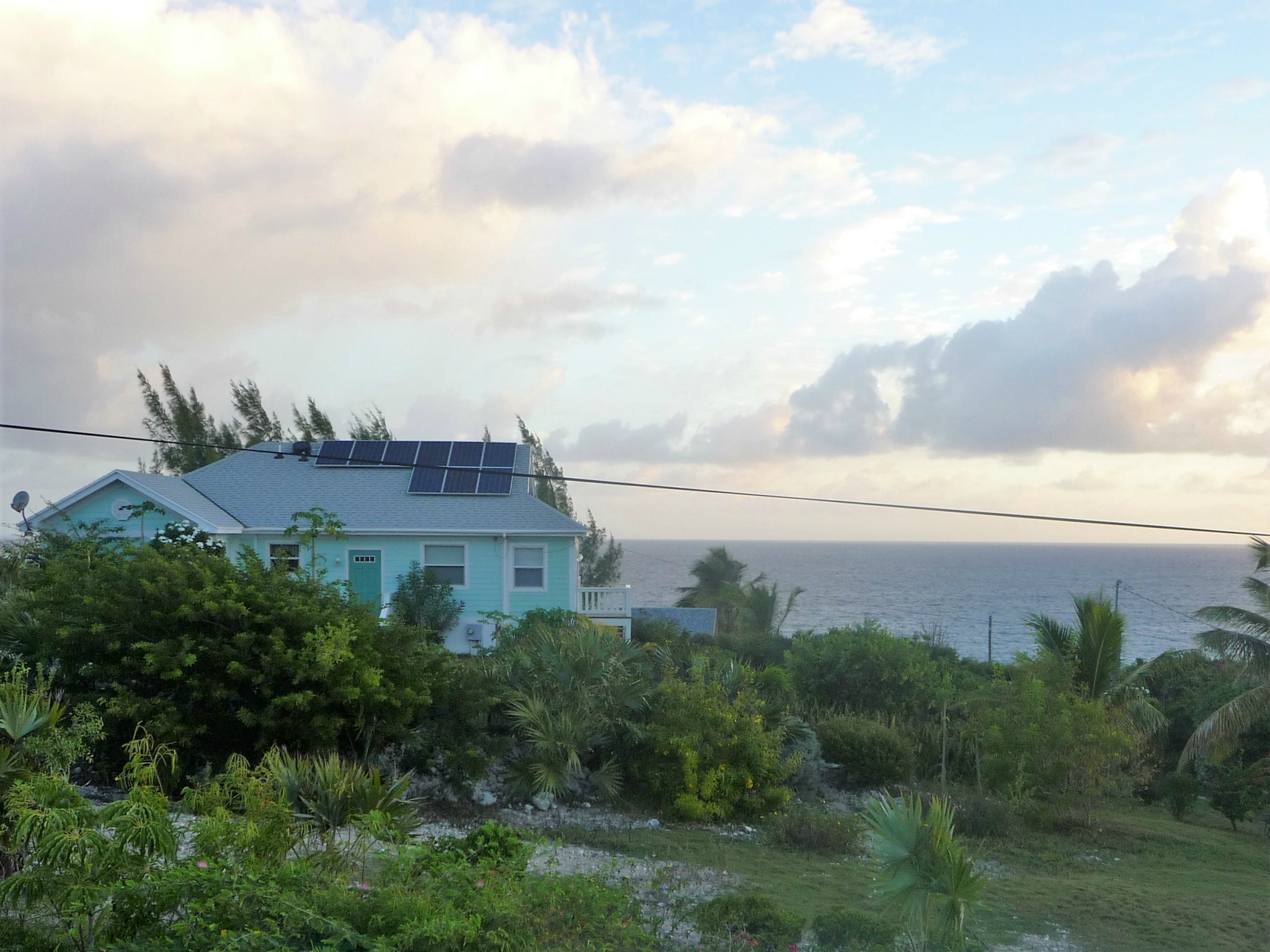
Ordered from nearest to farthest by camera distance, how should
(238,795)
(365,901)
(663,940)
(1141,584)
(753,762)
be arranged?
(365,901) < (663,940) < (238,795) < (753,762) < (1141,584)

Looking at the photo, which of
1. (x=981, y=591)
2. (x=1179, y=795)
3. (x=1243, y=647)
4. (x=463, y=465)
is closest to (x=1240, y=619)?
(x=1243, y=647)

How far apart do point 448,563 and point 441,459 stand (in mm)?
3825

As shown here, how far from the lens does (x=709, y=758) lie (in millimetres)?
12781

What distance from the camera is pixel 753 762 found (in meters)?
12.9

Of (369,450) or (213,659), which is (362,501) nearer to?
(369,450)

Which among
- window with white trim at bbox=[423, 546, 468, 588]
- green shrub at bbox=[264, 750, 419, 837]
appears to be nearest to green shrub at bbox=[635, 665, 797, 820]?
green shrub at bbox=[264, 750, 419, 837]

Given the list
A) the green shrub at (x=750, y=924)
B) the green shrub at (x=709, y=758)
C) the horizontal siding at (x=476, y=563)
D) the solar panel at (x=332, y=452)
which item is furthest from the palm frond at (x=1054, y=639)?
the solar panel at (x=332, y=452)

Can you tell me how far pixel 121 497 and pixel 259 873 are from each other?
19427mm

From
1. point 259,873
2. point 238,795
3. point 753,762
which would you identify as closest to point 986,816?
point 753,762

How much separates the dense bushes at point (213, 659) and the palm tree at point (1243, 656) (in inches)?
564

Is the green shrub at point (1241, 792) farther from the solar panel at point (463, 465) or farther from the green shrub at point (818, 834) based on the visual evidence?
the solar panel at point (463, 465)

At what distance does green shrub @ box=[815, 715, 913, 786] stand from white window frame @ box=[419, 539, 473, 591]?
1022 cm

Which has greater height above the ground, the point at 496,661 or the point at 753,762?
the point at 496,661

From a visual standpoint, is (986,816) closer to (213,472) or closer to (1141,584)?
(213,472)
